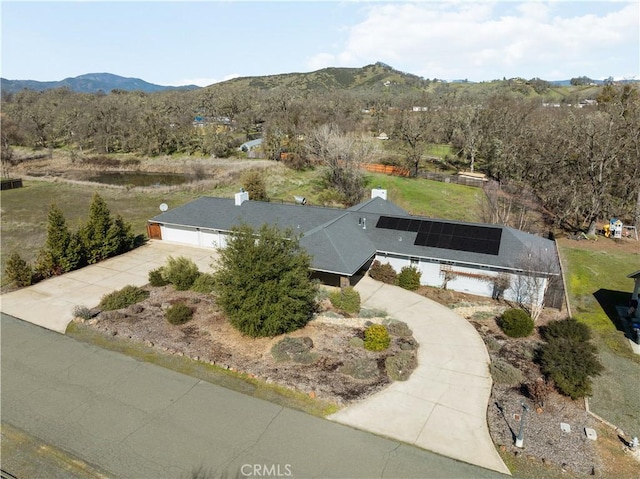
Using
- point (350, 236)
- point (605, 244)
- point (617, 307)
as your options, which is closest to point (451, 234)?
point (350, 236)

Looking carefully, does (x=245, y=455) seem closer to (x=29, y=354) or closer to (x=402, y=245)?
(x=29, y=354)

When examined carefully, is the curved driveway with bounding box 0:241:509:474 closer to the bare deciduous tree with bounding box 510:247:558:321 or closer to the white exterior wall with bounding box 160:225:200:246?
the white exterior wall with bounding box 160:225:200:246

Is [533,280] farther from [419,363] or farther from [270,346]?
[270,346]

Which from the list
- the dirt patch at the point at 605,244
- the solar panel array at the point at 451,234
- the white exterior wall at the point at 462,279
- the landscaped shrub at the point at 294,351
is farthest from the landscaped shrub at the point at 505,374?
the dirt patch at the point at 605,244

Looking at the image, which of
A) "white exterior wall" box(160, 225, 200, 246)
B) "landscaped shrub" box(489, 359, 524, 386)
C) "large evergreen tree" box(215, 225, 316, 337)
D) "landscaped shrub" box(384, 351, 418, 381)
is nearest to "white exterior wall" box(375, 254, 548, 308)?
"landscaped shrub" box(489, 359, 524, 386)

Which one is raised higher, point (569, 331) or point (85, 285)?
point (569, 331)

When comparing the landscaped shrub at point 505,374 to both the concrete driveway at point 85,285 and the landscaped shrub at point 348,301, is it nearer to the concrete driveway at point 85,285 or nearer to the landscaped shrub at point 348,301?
the landscaped shrub at point 348,301

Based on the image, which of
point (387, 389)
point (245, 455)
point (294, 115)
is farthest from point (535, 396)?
point (294, 115)
